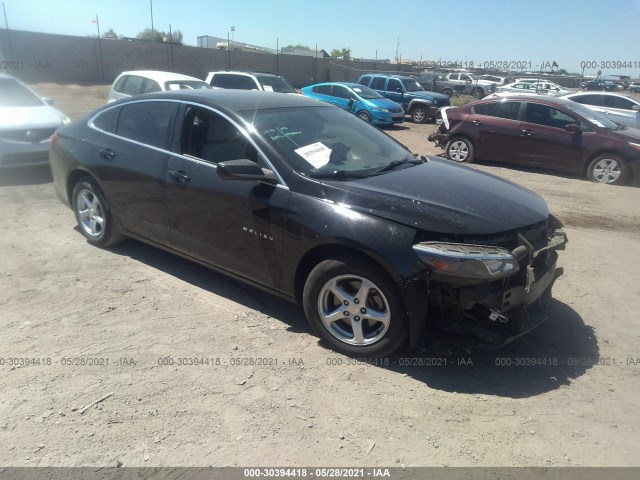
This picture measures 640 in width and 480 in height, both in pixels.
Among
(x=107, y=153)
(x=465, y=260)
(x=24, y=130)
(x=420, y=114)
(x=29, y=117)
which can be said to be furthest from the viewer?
(x=420, y=114)

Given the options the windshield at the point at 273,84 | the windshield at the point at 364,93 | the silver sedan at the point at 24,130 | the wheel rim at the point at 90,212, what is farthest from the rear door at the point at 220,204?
the windshield at the point at 364,93

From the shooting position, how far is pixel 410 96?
66.3ft

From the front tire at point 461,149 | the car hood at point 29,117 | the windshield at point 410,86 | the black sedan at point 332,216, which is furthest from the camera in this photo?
the windshield at point 410,86

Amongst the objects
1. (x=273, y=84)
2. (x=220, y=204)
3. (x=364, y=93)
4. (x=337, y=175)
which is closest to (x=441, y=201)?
(x=337, y=175)

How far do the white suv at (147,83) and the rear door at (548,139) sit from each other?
7.28 meters

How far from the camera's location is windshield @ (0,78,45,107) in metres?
8.49

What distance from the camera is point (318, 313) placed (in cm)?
346

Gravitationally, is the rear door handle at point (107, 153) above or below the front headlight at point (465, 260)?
above

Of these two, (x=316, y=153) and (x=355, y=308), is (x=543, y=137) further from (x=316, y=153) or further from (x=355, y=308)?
(x=355, y=308)

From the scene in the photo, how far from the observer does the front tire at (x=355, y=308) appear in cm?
314

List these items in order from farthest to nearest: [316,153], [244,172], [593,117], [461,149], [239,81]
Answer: [239,81] → [461,149] → [593,117] → [316,153] → [244,172]

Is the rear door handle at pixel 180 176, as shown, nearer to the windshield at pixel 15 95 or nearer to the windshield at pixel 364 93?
the windshield at pixel 15 95

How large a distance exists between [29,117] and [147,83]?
3.35 metres

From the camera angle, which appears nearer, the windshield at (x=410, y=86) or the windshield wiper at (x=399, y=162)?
the windshield wiper at (x=399, y=162)
